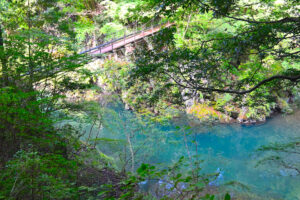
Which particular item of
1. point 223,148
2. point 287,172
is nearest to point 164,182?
point 287,172

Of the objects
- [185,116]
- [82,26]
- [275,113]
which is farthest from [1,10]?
[275,113]

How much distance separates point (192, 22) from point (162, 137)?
5.91m

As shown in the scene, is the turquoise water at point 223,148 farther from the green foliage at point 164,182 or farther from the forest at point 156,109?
the green foliage at point 164,182

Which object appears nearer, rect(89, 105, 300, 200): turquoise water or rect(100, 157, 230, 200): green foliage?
rect(100, 157, 230, 200): green foliage

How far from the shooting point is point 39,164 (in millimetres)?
2066

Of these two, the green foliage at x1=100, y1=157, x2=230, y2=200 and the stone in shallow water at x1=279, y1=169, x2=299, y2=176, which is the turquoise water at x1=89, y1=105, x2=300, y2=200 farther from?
the green foliage at x1=100, y1=157, x2=230, y2=200

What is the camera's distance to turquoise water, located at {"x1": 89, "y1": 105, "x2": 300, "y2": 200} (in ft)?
19.2

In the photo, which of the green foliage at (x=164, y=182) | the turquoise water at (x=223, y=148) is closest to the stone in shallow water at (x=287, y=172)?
the turquoise water at (x=223, y=148)

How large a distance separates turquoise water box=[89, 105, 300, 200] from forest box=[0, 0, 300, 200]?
0.16 feet

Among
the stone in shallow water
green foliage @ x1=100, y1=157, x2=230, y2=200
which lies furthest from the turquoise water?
green foliage @ x1=100, y1=157, x2=230, y2=200

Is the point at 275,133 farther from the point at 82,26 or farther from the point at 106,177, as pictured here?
the point at 82,26

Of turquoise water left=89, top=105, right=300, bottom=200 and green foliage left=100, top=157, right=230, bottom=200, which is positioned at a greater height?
green foliage left=100, top=157, right=230, bottom=200

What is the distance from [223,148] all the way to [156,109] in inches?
136

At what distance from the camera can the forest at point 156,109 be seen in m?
2.58
